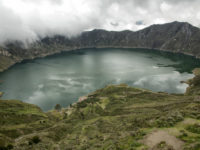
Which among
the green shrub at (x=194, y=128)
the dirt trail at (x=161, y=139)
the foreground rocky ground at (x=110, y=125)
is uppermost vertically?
the green shrub at (x=194, y=128)

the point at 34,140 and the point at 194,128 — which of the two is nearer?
the point at 194,128

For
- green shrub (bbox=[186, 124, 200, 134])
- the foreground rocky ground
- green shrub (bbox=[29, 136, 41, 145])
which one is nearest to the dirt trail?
the foreground rocky ground

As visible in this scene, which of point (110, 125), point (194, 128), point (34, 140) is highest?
point (194, 128)

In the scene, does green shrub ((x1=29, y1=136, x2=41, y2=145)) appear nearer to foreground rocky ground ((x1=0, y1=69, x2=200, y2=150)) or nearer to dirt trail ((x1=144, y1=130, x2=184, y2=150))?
foreground rocky ground ((x1=0, y1=69, x2=200, y2=150))

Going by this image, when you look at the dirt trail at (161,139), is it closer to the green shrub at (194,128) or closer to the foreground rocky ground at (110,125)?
the foreground rocky ground at (110,125)

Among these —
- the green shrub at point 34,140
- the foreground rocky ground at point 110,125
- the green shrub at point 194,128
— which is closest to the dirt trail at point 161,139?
the foreground rocky ground at point 110,125

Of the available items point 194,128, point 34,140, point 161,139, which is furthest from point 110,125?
point 194,128

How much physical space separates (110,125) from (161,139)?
40.5m

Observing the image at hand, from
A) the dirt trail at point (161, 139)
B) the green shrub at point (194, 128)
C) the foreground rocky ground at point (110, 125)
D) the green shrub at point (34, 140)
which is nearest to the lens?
the dirt trail at point (161, 139)

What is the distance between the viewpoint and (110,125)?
2594 inches

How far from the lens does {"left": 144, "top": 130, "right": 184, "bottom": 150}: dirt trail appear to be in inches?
977

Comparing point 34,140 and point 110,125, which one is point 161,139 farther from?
point 34,140

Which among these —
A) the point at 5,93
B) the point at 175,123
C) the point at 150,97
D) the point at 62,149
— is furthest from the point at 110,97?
the point at 5,93

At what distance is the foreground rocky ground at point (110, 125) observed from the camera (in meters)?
28.2
